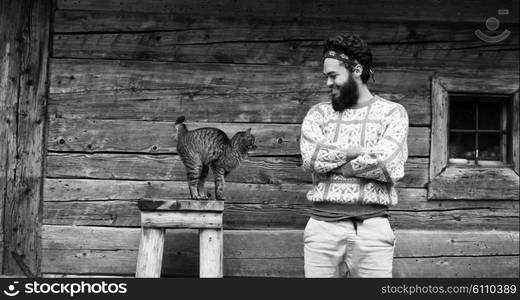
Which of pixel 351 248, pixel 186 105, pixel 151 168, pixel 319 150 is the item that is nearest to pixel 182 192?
pixel 151 168

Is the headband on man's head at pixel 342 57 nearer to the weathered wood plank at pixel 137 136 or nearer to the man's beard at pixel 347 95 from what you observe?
the man's beard at pixel 347 95

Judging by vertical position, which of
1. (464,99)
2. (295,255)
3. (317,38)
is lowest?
(295,255)

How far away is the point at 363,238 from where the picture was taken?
4457 millimetres

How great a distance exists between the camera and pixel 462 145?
6.15 meters

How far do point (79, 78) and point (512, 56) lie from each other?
3159mm

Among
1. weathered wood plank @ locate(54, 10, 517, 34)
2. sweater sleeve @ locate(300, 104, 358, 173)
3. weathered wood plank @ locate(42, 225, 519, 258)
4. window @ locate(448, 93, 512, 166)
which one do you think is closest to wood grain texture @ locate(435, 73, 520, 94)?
window @ locate(448, 93, 512, 166)

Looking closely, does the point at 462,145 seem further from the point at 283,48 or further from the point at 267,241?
the point at 267,241

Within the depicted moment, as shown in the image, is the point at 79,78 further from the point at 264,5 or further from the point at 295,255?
the point at 295,255

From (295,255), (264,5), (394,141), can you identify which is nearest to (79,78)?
(264,5)

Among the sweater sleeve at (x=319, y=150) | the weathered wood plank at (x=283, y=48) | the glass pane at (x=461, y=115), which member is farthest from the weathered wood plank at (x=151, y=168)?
the glass pane at (x=461, y=115)

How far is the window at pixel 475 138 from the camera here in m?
5.97

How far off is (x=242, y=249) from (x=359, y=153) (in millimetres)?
1593

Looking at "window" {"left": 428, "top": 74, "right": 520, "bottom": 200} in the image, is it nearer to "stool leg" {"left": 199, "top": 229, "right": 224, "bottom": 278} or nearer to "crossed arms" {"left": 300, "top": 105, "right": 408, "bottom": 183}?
"crossed arms" {"left": 300, "top": 105, "right": 408, "bottom": 183}

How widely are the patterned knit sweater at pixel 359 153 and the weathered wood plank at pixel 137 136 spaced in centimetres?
113
